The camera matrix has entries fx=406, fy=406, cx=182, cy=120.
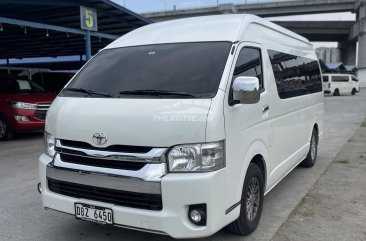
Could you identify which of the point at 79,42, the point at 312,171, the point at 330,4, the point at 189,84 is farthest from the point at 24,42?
the point at 330,4

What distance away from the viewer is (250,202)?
4.15m

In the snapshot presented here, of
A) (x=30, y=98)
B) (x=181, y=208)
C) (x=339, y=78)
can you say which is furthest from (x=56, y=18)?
(x=339, y=78)

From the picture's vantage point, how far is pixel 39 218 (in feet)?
15.5

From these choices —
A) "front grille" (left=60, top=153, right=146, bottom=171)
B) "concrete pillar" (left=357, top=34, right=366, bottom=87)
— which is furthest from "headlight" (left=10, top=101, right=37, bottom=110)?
"concrete pillar" (left=357, top=34, right=366, bottom=87)

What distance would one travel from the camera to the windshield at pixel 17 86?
11367 millimetres

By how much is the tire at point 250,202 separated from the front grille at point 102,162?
112 centimetres

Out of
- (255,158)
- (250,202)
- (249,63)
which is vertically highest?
(249,63)

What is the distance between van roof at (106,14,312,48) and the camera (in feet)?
13.9

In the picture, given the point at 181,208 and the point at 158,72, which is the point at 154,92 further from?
the point at 181,208

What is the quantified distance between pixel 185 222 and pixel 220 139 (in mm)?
738

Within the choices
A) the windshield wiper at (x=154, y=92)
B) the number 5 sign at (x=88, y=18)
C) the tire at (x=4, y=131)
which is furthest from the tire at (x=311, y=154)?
the number 5 sign at (x=88, y=18)

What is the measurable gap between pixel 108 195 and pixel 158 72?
4.35 ft

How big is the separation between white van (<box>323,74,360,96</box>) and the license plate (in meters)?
35.0

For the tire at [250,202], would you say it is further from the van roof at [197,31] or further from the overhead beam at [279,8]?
the overhead beam at [279,8]
